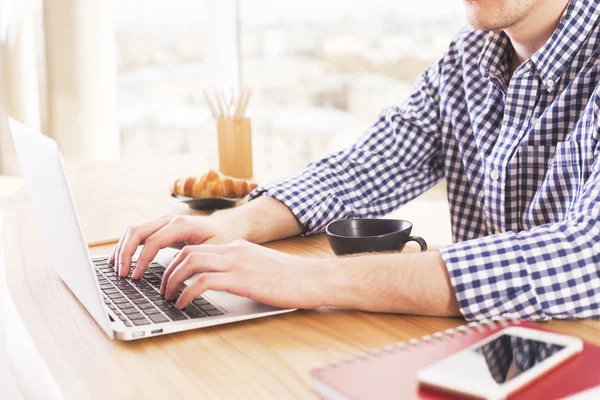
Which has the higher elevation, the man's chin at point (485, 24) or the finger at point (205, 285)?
the man's chin at point (485, 24)

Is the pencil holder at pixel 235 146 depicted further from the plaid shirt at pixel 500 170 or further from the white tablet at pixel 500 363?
the white tablet at pixel 500 363

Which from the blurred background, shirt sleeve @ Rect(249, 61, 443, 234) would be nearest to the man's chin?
shirt sleeve @ Rect(249, 61, 443, 234)

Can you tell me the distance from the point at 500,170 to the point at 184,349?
79cm

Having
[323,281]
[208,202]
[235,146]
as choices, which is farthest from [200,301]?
[235,146]

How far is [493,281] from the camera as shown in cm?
85

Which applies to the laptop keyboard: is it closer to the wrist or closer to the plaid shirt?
the wrist

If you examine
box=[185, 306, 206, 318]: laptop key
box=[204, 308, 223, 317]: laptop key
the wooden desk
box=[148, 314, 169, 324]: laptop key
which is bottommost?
the wooden desk

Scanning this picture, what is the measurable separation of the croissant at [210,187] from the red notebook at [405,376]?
94 centimetres

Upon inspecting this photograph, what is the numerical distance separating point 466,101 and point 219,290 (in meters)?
0.82

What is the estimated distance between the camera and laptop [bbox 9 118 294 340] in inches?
30.6

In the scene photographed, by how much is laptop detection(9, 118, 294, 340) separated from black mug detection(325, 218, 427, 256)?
8.5 inches

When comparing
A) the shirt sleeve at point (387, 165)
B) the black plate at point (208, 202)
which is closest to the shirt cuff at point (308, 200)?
the shirt sleeve at point (387, 165)

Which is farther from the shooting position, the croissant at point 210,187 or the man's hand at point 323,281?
the croissant at point 210,187

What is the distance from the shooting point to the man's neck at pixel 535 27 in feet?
4.19
